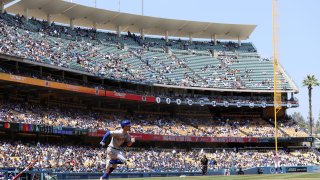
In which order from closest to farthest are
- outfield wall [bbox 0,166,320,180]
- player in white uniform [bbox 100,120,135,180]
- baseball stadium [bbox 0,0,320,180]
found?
1. player in white uniform [bbox 100,120,135,180]
2. outfield wall [bbox 0,166,320,180]
3. baseball stadium [bbox 0,0,320,180]

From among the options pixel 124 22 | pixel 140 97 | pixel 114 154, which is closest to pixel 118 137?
pixel 114 154

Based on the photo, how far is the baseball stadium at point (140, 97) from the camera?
51.8 meters

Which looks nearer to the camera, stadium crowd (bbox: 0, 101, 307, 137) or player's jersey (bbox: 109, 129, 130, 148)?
player's jersey (bbox: 109, 129, 130, 148)

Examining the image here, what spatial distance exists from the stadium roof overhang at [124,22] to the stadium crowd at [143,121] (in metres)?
14.1

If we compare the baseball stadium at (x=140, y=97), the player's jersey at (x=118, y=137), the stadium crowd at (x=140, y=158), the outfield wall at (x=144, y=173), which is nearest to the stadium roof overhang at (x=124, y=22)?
the baseball stadium at (x=140, y=97)

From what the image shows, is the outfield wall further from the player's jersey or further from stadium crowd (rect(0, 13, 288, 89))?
the player's jersey

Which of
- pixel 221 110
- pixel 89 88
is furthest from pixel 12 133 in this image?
pixel 221 110

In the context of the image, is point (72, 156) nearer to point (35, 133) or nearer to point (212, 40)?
point (35, 133)

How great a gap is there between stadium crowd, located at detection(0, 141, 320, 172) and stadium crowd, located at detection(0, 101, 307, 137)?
2.36 m

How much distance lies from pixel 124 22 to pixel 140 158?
2604cm

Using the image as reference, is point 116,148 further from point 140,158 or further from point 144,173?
point 140,158

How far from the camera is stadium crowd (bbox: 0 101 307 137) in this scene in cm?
5241

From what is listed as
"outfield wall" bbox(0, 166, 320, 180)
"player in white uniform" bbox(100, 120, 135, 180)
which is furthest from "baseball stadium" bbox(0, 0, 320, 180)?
"player in white uniform" bbox(100, 120, 135, 180)

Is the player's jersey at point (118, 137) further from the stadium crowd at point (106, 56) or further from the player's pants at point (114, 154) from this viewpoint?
the stadium crowd at point (106, 56)
